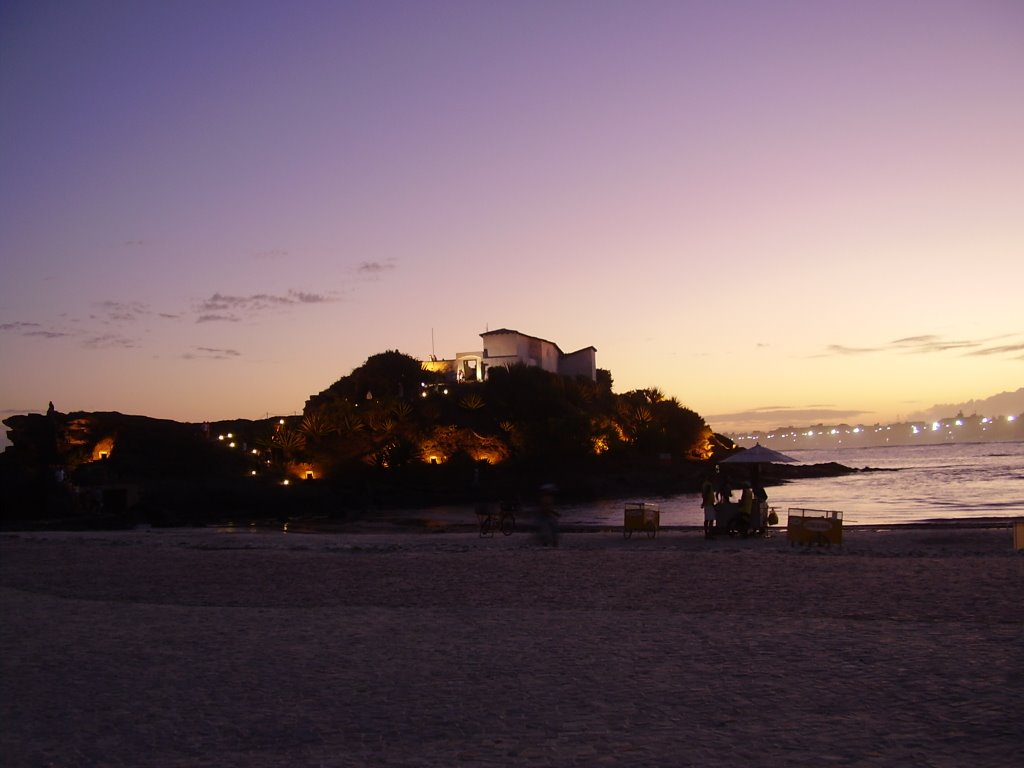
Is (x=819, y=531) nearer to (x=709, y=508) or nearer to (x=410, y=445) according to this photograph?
(x=709, y=508)

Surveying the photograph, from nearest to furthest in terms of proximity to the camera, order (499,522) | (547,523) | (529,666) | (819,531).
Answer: (529,666), (819,531), (547,523), (499,522)

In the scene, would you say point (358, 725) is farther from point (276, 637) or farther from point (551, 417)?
point (551, 417)

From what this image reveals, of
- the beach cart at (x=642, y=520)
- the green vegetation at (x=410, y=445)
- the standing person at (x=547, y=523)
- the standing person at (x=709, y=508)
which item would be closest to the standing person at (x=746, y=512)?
the standing person at (x=709, y=508)

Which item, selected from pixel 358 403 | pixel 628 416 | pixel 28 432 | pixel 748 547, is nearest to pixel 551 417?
pixel 628 416

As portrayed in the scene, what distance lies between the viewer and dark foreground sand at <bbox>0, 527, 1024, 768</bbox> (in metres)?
5.48

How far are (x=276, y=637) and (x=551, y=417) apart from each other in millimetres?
68379

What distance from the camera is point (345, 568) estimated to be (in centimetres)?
1595

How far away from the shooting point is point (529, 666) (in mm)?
7660

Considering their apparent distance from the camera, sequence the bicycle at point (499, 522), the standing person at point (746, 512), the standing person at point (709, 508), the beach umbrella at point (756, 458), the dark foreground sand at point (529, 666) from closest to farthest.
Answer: the dark foreground sand at point (529, 666)
the standing person at point (746, 512)
the standing person at point (709, 508)
the beach umbrella at point (756, 458)
the bicycle at point (499, 522)

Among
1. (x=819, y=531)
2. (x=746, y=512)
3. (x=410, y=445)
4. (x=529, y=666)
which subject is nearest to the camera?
(x=529, y=666)

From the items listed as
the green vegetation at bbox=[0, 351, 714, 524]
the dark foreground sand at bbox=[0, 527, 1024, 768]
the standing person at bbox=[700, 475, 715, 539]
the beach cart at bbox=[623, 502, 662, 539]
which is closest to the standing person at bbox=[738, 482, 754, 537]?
the standing person at bbox=[700, 475, 715, 539]

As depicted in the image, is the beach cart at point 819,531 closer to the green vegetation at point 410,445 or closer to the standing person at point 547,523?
the standing person at point 547,523

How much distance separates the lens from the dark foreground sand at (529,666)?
18.0 ft

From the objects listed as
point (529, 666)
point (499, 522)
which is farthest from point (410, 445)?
point (529, 666)
